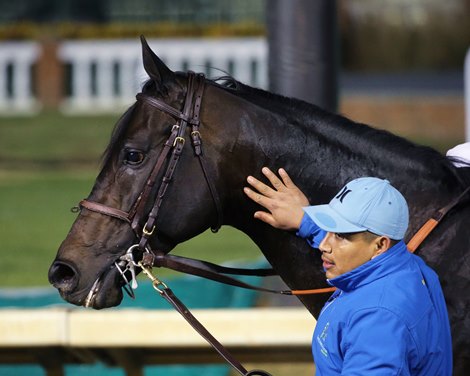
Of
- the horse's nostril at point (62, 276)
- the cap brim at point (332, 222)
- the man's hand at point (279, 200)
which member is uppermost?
the cap brim at point (332, 222)

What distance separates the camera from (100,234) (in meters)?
3.67

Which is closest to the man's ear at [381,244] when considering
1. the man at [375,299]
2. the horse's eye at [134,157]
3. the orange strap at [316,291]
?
the man at [375,299]

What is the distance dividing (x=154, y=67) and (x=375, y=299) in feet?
4.27

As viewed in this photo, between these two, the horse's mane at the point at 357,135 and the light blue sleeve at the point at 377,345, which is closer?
the light blue sleeve at the point at 377,345

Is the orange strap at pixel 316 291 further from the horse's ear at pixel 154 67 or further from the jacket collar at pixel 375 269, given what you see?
the horse's ear at pixel 154 67

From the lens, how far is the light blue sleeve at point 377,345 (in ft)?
8.89

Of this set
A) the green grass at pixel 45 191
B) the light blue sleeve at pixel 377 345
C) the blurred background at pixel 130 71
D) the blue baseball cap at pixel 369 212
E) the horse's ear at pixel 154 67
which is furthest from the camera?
the blurred background at pixel 130 71

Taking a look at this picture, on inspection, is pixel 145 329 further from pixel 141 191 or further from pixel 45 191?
pixel 45 191

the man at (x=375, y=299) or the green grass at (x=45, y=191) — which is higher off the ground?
the man at (x=375, y=299)

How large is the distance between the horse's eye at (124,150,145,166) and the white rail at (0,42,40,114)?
14.2 metres

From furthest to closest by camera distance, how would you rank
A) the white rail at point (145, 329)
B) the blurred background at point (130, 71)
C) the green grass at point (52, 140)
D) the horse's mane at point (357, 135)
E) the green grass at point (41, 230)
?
the green grass at point (52, 140) → the blurred background at point (130, 71) → the green grass at point (41, 230) → the white rail at point (145, 329) → the horse's mane at point (357, 135)

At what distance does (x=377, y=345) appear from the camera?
107 inches

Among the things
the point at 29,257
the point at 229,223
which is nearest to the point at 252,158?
the point at 229,223

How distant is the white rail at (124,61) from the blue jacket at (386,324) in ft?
46.3
